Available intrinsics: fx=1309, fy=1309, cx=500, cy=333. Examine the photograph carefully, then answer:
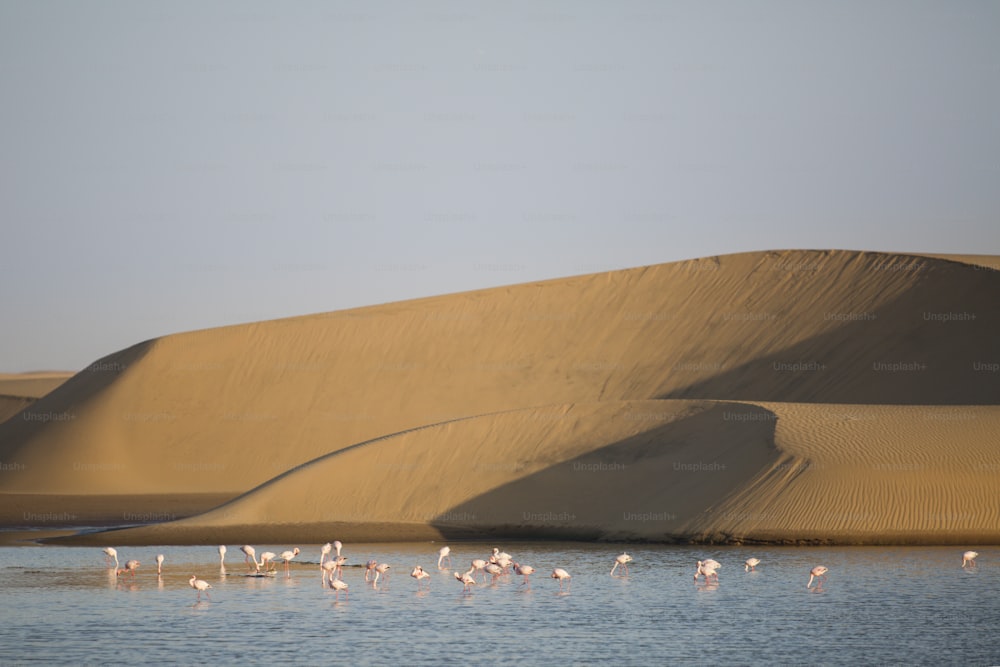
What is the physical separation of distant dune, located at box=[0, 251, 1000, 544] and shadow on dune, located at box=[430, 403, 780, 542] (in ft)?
0.28

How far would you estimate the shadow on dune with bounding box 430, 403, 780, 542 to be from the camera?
35.1 metres

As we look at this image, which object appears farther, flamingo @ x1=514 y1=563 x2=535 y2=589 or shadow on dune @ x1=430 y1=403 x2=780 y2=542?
shadow on dune @ x1=430 y1=403 x2=780 y2=542

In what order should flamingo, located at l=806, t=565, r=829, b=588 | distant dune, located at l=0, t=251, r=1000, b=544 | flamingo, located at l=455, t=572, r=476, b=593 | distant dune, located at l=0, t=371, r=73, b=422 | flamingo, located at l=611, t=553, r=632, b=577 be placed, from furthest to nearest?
distant dune, located at l=0, t=371, r=73, b=422 → distant dune, located at l=0, t=251, r=1000, b=544 → flamingo, located at l=611, t=553, r=632, b=577 → flamingo, located at l=455, t=572, r=476, b=593 → flamingo, located at l=806, t=565, r=829, b=588

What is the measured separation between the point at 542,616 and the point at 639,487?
655 inches

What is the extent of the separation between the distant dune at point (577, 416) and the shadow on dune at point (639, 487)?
0.09 metres

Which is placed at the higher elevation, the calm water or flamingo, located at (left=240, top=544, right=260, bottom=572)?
flamingo, located at (left=240, top=544, right=260, bottom=572)

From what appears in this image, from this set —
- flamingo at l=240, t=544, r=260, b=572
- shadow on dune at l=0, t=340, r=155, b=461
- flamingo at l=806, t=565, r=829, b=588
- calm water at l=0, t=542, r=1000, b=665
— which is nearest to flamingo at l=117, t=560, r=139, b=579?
calm water at l=0, t=542, r=1000, b=665

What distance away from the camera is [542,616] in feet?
69.2

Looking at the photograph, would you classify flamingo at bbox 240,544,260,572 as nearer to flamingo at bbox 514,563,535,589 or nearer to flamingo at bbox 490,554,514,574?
flamingo at bbox 490,554,514,574

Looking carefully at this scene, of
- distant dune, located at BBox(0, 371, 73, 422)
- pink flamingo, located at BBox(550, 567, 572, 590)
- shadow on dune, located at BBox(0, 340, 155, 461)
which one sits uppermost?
distant dune, located at BBox(0, 371, 73, 422)

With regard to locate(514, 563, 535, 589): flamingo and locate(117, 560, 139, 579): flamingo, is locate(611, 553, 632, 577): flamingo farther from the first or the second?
locate(117, 560, 139, 579): flamingo

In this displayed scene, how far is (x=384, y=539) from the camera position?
1501 inches

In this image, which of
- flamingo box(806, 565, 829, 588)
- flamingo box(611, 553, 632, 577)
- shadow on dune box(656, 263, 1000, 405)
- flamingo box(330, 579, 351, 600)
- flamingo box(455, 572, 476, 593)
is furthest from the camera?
shadow on dune box(656, 263, 1000, 405)

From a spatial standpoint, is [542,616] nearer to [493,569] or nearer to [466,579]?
[466,579]
